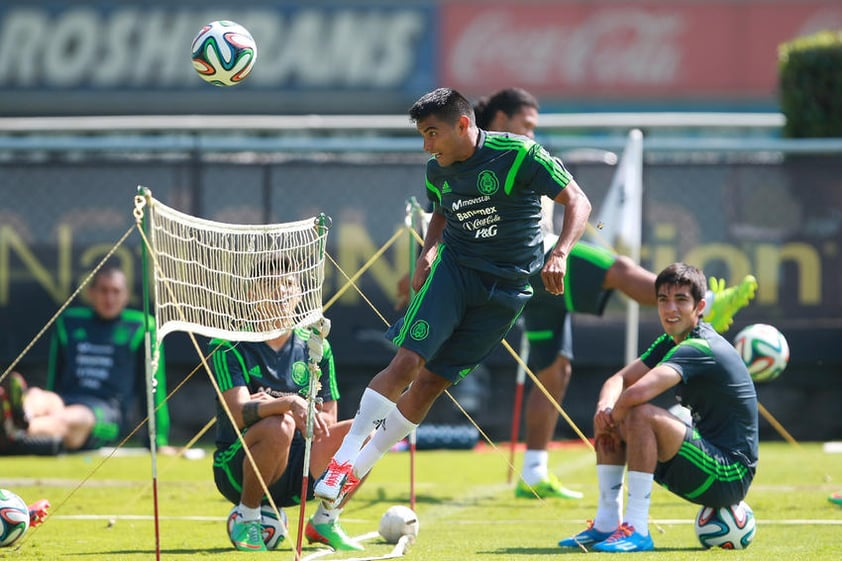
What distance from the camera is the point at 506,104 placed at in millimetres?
9148

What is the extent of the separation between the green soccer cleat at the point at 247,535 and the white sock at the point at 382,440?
0.63 meters

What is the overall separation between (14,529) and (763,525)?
3846 millimetres

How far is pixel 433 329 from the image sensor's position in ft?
21.5

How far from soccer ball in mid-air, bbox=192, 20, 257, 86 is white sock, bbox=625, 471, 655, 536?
2996mm

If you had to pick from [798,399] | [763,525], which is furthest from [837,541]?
[798,399]

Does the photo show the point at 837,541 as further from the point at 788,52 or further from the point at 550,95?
the point at 550,95

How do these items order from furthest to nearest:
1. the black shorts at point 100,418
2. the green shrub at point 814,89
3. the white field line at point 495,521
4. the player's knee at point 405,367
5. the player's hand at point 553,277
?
1. the green shrub at point 814,89
2. the black shorts at point 100,418
3. the white field line at point 495,521
4. the player's knee at point 405,367
5. the player's hand at point 553,277

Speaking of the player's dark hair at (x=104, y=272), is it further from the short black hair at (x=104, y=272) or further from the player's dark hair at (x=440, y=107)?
the player's dark hair at (x=440, y=107)

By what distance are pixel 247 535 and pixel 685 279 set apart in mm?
2415

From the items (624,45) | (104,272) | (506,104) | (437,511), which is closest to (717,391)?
(437,511)

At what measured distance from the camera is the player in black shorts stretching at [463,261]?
21.4 feet

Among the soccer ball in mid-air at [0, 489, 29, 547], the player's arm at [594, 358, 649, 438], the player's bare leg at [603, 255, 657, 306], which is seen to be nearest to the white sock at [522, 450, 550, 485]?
the player's bare leg at [603, 255, 657, 306]

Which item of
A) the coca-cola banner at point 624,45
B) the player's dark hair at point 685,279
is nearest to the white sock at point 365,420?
the player's dark hair at point 685,279

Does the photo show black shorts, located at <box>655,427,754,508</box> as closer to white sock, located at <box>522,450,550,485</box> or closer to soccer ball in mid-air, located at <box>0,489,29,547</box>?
white sock, located at <box>522,450,550,485</box>
